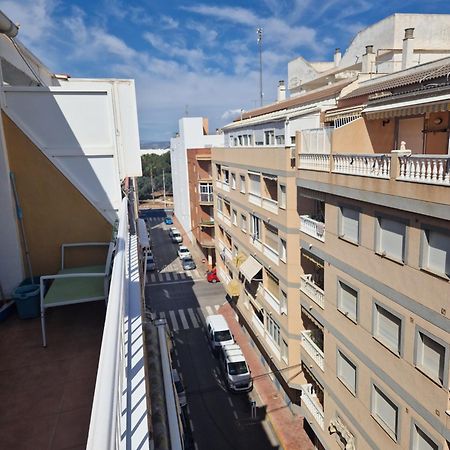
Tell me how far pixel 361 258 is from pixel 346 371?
4.16 metres

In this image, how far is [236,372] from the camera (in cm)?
2062

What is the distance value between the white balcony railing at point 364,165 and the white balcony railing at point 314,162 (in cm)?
56

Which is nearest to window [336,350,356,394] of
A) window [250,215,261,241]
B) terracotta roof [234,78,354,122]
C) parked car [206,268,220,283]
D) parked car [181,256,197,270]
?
window [250,215,261,241]

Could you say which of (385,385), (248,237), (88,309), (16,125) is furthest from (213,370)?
(16,125)

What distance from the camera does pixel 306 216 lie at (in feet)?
49.8

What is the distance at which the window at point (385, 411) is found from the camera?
33.4ft

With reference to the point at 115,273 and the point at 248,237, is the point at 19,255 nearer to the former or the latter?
the point at 115,273

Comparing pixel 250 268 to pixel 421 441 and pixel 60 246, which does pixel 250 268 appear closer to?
pixel 421 441

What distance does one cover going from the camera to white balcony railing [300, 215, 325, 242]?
13359mm

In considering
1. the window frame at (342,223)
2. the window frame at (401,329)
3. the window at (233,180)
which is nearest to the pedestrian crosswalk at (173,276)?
the window at (233,180)

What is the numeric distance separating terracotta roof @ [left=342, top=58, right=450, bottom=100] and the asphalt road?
1547 cm

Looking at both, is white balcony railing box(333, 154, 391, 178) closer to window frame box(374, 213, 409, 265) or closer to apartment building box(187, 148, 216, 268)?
window frame box(374, 213, 409, 265)

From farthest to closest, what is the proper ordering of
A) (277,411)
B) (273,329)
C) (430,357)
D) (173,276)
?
1. (173,276)
2. (273,329)
3. (277,411)
4. (430,357)

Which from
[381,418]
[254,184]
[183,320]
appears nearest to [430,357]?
[381,418]
